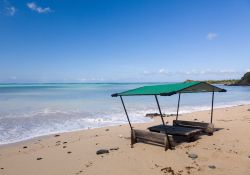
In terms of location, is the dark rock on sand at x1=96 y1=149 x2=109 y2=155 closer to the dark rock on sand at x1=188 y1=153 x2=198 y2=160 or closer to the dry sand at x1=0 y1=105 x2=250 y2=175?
the dry sand at x1=0 y1=105 x2=250 y2=175

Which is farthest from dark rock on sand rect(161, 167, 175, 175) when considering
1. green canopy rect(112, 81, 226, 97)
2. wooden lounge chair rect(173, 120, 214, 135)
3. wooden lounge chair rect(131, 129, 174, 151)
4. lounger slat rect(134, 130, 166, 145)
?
wooden lounge chair rect(173, 120, 214, 135)

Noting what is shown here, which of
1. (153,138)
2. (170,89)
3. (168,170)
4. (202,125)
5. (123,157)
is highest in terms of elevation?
(170,89)

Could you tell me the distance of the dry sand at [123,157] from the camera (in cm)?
789

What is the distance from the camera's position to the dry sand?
7.89 metres

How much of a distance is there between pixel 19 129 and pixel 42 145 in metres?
4.36

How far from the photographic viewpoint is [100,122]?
17.6m

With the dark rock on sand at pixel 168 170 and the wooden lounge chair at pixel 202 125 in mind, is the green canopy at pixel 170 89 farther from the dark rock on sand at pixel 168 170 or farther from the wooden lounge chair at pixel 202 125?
the dark rock on sand at pixel 168 170

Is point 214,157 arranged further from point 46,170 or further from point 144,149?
point 46,170

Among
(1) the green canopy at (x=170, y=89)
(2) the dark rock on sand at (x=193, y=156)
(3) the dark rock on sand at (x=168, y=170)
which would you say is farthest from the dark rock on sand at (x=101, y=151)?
(2) the dark rock on sand at (x=193, y=156)

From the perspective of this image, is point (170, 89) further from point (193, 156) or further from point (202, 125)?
point (202, 125)

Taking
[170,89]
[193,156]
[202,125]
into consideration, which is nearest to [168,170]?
[193,156]

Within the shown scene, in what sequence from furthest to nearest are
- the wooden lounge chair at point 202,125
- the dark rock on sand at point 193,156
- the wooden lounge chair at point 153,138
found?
the wooden lounge chair at point 202,125 → the wooden lounge chair at point 153,138 → the dark rock on sand at point 193,156

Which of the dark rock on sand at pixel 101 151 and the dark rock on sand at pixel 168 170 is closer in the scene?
the dark rock on sand at pixel 168 170

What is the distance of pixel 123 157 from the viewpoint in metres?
9.22
